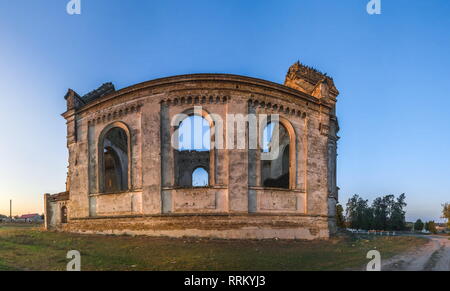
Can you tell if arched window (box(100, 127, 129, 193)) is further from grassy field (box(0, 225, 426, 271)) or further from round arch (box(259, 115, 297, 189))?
round arch (box(259, 115, 297, 189))

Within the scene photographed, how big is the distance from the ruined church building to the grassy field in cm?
97

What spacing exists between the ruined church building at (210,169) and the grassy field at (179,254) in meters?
0.97

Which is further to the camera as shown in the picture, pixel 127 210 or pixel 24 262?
pixel 127 210

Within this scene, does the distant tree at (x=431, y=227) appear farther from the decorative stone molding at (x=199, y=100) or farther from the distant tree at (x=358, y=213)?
the decorative stone molding at (x=199, y=100)

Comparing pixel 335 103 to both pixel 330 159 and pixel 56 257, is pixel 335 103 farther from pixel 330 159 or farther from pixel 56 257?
pixel 56 257

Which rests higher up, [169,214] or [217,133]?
[217,133]

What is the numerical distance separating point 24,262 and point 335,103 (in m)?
18.7

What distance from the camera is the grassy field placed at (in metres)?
8.50

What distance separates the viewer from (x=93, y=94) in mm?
19953

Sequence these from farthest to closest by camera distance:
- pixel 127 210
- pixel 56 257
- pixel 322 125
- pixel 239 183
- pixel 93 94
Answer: pixel 93 94 < pixel 322 125 < pixel 127 210 < pixel 239 183 < pixel 56 257

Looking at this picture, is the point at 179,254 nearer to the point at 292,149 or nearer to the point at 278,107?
the point at 292,149

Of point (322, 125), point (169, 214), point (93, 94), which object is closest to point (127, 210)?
point (169, 214)

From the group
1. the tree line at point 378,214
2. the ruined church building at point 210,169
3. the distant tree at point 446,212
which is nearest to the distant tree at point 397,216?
the tree line at point 378,214

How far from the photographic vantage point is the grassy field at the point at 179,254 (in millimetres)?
8500
